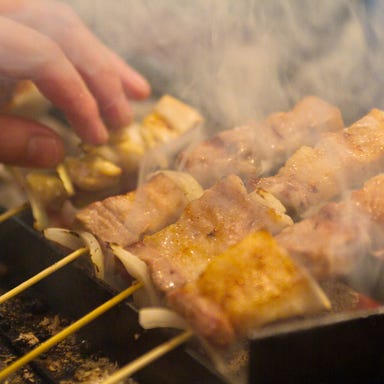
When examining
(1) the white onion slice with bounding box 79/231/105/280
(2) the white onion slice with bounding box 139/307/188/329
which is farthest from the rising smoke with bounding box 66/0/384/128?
(2) the white onion slice with bounding box 139/307/188/329

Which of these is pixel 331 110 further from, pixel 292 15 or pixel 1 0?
pixel 1 0

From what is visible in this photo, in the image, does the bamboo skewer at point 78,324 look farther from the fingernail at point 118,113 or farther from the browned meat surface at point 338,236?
the fingernail at point 118,113

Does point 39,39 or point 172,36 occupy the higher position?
point 39,39

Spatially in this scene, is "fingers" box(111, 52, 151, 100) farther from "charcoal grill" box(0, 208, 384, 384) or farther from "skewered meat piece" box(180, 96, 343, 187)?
"charcoal grill" box(0, 208, 384, 384)

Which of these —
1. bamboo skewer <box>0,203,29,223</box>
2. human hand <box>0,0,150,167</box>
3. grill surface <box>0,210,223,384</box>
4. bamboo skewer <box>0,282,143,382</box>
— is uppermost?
human hand <box>0,0,150,167</box>

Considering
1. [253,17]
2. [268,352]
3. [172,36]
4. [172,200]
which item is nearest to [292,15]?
[253,17]

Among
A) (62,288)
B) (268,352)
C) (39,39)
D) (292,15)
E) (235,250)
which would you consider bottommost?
(62,288)
